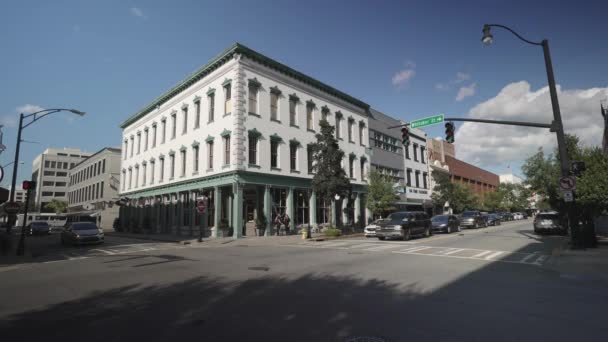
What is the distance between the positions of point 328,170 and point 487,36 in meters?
14.0

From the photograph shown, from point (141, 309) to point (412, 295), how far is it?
202 inches

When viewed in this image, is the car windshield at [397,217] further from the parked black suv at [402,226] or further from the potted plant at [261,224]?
the potted plant at [261,224]

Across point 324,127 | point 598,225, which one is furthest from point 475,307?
point 598,225

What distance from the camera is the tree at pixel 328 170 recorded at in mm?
25016

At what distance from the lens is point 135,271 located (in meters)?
9.99

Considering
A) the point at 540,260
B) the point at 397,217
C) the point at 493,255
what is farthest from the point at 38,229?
the point at 540,260

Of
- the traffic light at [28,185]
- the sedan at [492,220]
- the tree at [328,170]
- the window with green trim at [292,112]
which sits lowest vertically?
the sedan at [492,220]

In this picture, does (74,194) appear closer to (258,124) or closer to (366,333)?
(258,124)

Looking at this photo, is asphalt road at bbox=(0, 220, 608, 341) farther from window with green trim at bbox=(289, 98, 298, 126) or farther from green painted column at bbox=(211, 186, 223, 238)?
window with green trim at bbox=(289, 98, 298, 126)

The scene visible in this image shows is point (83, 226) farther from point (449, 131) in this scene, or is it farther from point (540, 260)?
point (540, 260)

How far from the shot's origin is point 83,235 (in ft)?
64.8

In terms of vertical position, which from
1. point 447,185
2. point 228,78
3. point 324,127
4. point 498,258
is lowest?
point 498,258

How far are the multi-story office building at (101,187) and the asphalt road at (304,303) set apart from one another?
150 ft

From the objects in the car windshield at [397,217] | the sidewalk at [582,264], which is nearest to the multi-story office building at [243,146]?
the car windshield at [397,217]
